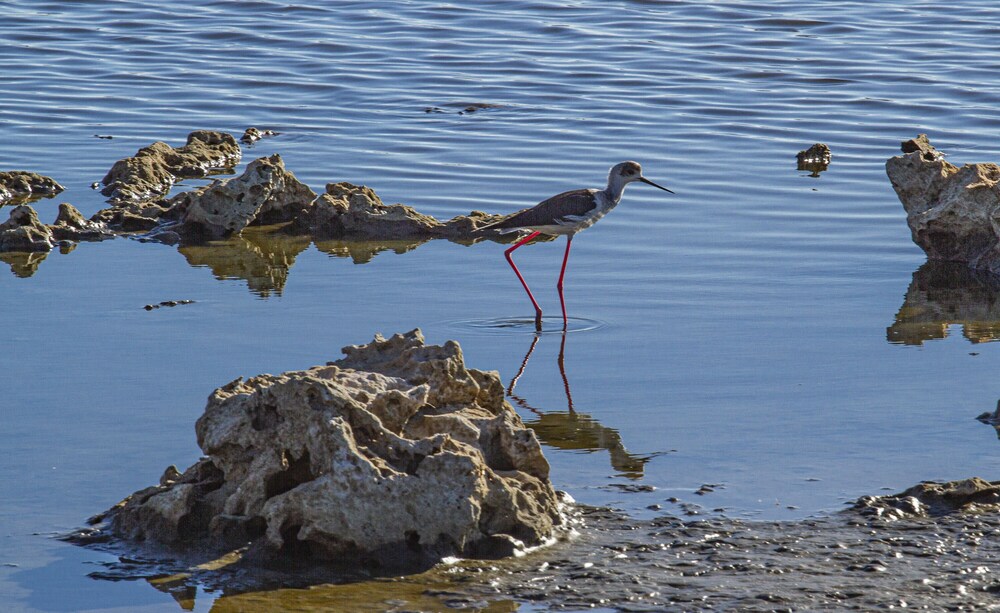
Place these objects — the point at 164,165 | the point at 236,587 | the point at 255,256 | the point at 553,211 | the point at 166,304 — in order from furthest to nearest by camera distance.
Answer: the point at 164,165
the point at 255,256
the point at 553,211
the point at 166,304
the point at 236,587

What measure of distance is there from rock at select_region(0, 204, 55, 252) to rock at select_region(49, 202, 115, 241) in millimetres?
181

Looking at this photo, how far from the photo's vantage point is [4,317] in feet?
32.3

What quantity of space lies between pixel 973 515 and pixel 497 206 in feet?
26.1

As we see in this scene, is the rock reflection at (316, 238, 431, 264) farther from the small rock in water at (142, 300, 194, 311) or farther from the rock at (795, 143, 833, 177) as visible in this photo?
the rock at (795, 143, 833, 177)

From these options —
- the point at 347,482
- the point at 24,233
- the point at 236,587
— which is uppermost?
the point at 24,233

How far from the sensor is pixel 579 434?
7.77m

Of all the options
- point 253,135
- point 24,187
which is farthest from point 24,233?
point 253,135

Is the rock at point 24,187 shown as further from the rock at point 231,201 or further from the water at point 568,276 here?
the rock at point 231,201

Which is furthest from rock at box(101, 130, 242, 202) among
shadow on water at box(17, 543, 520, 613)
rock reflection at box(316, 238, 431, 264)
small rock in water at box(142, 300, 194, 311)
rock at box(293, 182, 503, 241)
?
shadow on water at box(17, 543, 520, 613)

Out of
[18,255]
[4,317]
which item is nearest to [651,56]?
[18,255]

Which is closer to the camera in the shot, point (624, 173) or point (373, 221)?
point (624, 173)

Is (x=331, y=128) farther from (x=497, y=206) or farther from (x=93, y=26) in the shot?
(x=93, y=26)

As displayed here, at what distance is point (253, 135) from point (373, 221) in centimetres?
507

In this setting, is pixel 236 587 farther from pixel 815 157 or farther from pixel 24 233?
pixel 815 157
